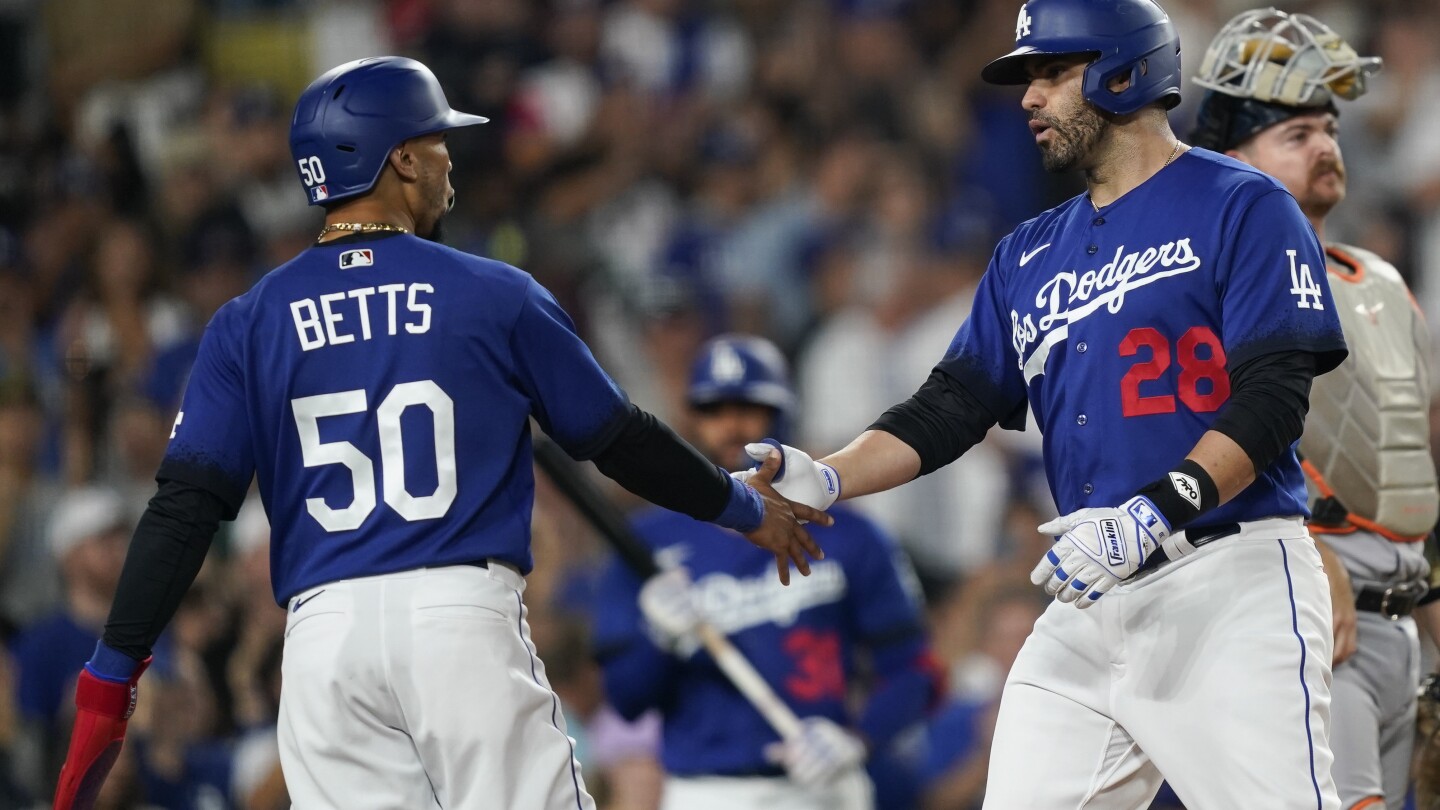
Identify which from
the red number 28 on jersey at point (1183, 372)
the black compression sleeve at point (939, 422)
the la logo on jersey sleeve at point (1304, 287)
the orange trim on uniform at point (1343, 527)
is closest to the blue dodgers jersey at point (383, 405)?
the black compression sleeve at point (939, 422)

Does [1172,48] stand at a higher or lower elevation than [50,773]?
higher

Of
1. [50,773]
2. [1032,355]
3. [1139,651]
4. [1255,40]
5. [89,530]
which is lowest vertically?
[50,773]

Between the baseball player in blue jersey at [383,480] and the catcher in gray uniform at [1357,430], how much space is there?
1.79m

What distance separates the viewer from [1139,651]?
4023 millimetres

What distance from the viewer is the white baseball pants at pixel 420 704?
3938 millimetres

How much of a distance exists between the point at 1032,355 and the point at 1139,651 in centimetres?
74

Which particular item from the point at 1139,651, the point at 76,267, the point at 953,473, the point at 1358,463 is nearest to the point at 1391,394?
the point at 1358,463

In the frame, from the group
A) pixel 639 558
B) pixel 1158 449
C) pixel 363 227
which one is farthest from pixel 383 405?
pixel 639 558

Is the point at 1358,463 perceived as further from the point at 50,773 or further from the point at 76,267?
the point at 76,267

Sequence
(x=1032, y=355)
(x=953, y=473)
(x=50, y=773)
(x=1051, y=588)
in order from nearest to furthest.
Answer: (x=1051, y=588)
(x=1032, y=355)
(x=50, y=773)
(x=953, y=473)

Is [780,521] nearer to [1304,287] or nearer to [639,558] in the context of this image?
[1304,287]

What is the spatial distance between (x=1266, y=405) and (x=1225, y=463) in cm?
15

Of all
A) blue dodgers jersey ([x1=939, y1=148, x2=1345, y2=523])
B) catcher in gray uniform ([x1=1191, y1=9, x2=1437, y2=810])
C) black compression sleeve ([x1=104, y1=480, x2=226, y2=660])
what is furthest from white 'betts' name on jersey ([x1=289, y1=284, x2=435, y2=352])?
catcher in gray uniform ([x1=1191, y1=9, x2=1437, y2=810])

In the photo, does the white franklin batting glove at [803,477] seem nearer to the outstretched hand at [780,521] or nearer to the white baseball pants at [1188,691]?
the outstretched hand at [780,521]
